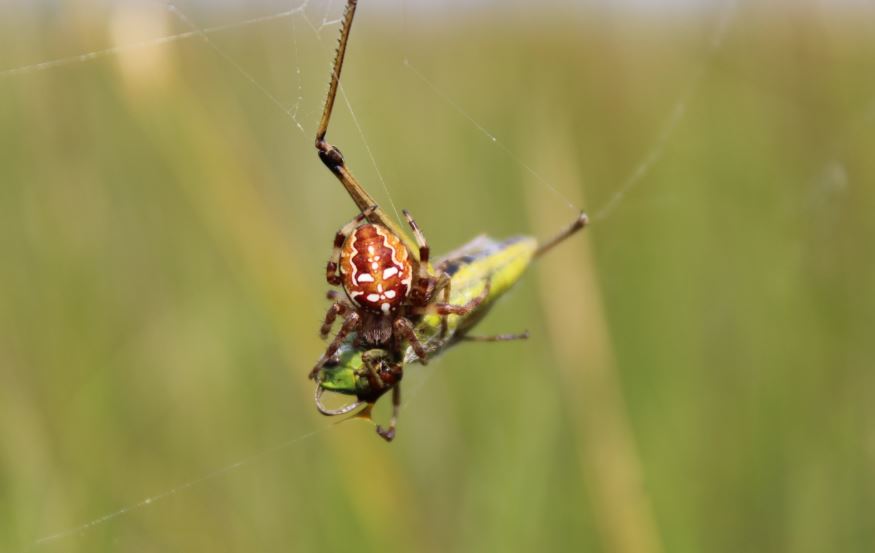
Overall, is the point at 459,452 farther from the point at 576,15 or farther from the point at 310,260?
the point at 576,15

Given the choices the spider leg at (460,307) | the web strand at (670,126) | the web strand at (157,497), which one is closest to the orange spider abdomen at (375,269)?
the spider leg at (460,307)

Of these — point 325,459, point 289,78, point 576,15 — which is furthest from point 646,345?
point 576,15

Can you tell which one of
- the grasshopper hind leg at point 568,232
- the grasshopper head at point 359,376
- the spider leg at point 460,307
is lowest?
the grasshopper head at point 359,376

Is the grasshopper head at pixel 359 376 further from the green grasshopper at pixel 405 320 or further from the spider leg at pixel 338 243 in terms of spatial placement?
the spider leg at pixel 338 243

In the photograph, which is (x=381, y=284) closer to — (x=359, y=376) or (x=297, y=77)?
(x=359, y=376)

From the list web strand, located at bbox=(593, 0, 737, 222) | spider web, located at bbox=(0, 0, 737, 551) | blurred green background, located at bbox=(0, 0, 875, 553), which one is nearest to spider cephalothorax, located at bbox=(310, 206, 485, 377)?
spider web, located at bbox=(0, 0, 737, 551)

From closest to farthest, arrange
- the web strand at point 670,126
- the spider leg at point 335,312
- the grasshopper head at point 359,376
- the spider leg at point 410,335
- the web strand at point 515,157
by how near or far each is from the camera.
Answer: the grasshopper head at point 359,376
the spider leg at point 410,335
the spider leg at point 335,312
the web strand at point 515,157
the web strand at point 670,126

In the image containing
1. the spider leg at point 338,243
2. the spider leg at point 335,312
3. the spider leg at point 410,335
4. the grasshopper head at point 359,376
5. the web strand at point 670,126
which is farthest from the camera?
the web strand at point 670,126

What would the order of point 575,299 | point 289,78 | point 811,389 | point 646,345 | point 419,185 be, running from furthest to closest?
point 419,185 → point 289,78 → point 646,345 → point 811,389 → point 575,299
